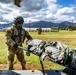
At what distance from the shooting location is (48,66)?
13.1 meters

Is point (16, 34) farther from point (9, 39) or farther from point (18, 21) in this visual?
point (18, 21)

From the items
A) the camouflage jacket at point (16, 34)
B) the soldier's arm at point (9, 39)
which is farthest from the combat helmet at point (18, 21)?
the soldier's arm at point (9, 39)

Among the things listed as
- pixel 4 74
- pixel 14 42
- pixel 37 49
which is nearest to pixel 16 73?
pixel 4 74

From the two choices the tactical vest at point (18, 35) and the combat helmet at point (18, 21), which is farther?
the tactical vest at point (18, 35)

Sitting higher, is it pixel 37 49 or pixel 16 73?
pixel 37 49

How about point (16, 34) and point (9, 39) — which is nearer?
point (9, 39)

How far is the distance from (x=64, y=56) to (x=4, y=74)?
196 cm

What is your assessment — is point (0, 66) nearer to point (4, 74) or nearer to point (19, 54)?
point (19, 54)

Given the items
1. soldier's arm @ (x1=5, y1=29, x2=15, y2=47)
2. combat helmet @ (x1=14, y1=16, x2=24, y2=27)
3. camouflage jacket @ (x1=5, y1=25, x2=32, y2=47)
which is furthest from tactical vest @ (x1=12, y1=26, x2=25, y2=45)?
combat helmet @ (x1=14, y1=16, x2=24, y2=27)

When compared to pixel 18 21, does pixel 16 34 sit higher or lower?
lower

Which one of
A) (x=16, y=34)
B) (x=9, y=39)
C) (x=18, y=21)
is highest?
(x=18, y=21)

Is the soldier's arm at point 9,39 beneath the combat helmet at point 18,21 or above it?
beneath

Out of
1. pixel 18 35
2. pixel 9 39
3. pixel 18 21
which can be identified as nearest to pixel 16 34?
pixel 18 35

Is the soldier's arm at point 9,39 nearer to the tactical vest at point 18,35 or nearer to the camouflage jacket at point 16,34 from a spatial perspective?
the camouflage jacket at point 16,34
